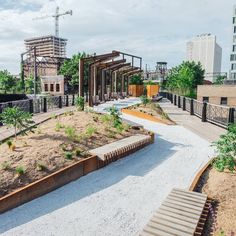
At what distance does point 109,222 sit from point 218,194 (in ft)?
8.84

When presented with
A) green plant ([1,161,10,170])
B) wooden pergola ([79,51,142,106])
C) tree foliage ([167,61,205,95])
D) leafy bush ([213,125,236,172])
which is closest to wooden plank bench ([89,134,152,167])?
green plant ([1,161,10,170])

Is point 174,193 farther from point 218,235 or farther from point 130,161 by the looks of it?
point 130,161

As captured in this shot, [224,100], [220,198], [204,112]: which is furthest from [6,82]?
[220,198]

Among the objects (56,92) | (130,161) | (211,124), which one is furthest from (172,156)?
(56,92)

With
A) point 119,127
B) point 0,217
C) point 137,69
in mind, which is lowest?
point 0,217

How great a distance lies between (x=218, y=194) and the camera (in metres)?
6.70

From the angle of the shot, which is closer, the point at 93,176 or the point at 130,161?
the point at 93,176

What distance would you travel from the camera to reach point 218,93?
4359cm

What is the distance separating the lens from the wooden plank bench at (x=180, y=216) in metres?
5.16

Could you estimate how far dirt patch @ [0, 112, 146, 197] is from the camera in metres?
7.04

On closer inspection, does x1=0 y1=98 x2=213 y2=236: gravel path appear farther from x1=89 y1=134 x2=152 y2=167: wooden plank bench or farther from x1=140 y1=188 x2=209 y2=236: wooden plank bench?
x1=140 y1=188 x2=209 y2=236: wooden plank bench

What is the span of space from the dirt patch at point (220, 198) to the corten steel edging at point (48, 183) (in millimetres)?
3125

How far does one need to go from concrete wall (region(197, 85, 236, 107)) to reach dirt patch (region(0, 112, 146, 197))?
34410 mm

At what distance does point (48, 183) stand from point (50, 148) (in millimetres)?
1652
